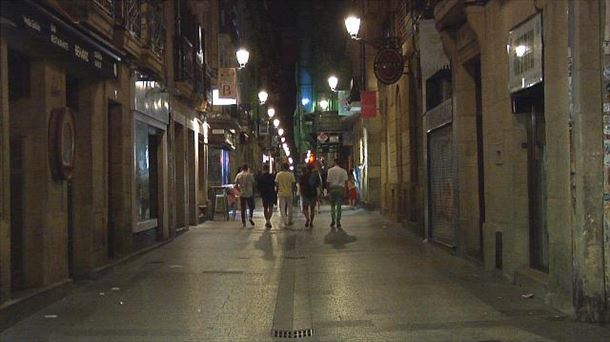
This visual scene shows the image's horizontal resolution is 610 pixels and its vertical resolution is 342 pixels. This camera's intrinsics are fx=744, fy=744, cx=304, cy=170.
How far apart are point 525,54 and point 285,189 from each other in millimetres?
11791

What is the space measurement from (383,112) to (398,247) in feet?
38.2

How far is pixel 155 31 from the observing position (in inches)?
593

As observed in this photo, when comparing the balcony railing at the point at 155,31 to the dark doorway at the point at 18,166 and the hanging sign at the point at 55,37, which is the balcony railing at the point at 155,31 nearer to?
the hanging sign at the point at 55,37

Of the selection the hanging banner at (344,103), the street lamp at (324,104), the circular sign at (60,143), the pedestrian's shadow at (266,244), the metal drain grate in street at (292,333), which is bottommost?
the metal drain grate in street at (292,333)

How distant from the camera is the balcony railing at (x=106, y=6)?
1070 centimetres

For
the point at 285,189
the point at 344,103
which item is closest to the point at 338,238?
the point at 285,189

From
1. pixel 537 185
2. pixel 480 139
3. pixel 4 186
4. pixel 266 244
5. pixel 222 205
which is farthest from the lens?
pixel 222 205

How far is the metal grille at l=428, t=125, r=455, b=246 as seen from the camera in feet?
45.0

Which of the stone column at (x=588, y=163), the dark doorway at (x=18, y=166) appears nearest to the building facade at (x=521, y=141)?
the stone column at (x=588, y=163)

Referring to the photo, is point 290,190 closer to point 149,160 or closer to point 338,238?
point 338,238

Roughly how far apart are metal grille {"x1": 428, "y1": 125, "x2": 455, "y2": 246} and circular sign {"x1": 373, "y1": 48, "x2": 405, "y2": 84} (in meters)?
3.23

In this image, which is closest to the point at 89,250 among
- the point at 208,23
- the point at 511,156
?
the point at 511,156

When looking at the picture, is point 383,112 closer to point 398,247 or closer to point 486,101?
point 398,247

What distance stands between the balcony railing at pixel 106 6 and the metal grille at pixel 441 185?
20.3ft
